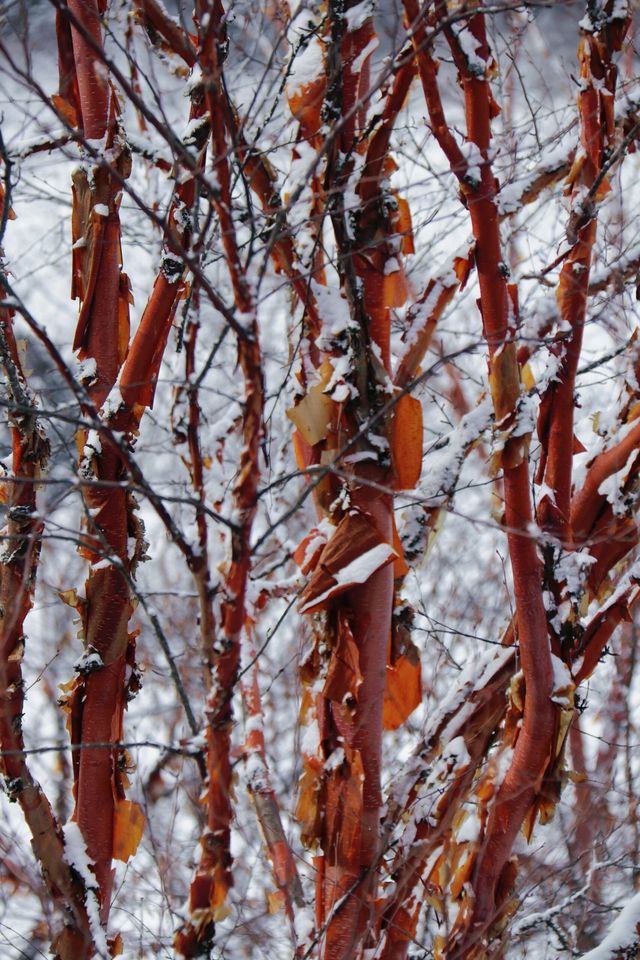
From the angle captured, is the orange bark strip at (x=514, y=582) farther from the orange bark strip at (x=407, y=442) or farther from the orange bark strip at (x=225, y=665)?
the orange bark strip at (x=225, y=665)

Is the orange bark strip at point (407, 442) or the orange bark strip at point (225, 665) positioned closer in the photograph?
the orange bark strip at point (225, 665)

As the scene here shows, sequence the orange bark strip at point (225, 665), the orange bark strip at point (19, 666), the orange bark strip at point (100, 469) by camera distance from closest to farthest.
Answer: the orange bark strip at point (225, 665)
the orange bark strip at point (19, 666)
the orange bark strip at point (100, 469)

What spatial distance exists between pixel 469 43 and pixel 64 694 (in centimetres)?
219

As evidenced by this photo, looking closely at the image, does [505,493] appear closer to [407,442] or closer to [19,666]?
[407,442]

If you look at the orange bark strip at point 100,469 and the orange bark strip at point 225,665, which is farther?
the orange bark strip at point 100,469

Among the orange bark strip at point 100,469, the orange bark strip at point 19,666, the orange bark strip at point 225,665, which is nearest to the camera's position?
the orange bark strip at point 225,665

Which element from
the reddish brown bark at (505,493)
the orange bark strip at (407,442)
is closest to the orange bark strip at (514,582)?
the reddish brown bark at (505,493)

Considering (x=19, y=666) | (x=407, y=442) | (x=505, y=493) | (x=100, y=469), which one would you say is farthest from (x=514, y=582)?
(x=19, y=666)

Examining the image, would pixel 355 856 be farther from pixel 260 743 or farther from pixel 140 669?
pixel 260 743

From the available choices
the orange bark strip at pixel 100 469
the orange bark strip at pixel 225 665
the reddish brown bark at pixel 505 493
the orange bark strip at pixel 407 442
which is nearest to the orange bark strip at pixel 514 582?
the reddish brown bark at pixel 505 493

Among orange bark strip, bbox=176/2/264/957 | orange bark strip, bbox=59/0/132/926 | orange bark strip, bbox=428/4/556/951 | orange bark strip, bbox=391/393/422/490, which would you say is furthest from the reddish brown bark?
orange bark strip, bbox=59/0/132/926

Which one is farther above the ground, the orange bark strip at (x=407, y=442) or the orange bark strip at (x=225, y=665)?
the orange bark strip at (x=407, y=442)

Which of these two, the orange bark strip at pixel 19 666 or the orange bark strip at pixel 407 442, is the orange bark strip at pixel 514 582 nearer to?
the orange bark strip at pixel 407 442

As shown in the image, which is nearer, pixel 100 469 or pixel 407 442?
pixel 407 442
